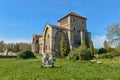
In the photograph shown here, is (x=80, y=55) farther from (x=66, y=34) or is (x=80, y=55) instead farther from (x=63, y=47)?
(x=66, y=34)

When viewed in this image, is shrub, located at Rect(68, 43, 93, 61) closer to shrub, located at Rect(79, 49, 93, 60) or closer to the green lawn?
shrub, located at Rect(79, 49, 93, 60)

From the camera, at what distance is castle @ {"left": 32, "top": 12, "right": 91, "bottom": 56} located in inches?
2014

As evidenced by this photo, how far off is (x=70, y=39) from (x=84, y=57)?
23164mm

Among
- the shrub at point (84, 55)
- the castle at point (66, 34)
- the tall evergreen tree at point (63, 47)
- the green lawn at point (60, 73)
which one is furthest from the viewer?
the castle at point (66, 34)

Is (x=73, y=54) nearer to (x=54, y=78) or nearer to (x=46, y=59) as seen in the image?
(x=46, y=59)

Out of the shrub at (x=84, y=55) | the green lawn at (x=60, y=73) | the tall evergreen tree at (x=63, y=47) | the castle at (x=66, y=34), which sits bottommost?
the green lawn at (x=60, y=73)

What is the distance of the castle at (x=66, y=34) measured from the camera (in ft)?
168

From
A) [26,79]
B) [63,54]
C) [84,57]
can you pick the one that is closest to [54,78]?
[26,79]

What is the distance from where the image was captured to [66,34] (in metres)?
54.5

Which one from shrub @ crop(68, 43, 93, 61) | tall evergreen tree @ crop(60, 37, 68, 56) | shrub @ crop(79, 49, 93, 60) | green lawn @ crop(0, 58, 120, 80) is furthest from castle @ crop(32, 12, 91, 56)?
green lawn @ crop(0, 58, 120, 80)

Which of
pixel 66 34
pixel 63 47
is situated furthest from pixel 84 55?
pixel 66 34

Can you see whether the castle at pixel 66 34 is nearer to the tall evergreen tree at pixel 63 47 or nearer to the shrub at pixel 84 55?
the tall evergreen tree at pixel 63 47

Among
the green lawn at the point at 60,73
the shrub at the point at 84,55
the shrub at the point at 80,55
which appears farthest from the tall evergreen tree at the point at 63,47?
the green lawn at the point at 60,73

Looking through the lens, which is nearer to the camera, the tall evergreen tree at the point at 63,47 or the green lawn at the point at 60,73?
the green lawn at the point at 60,73
